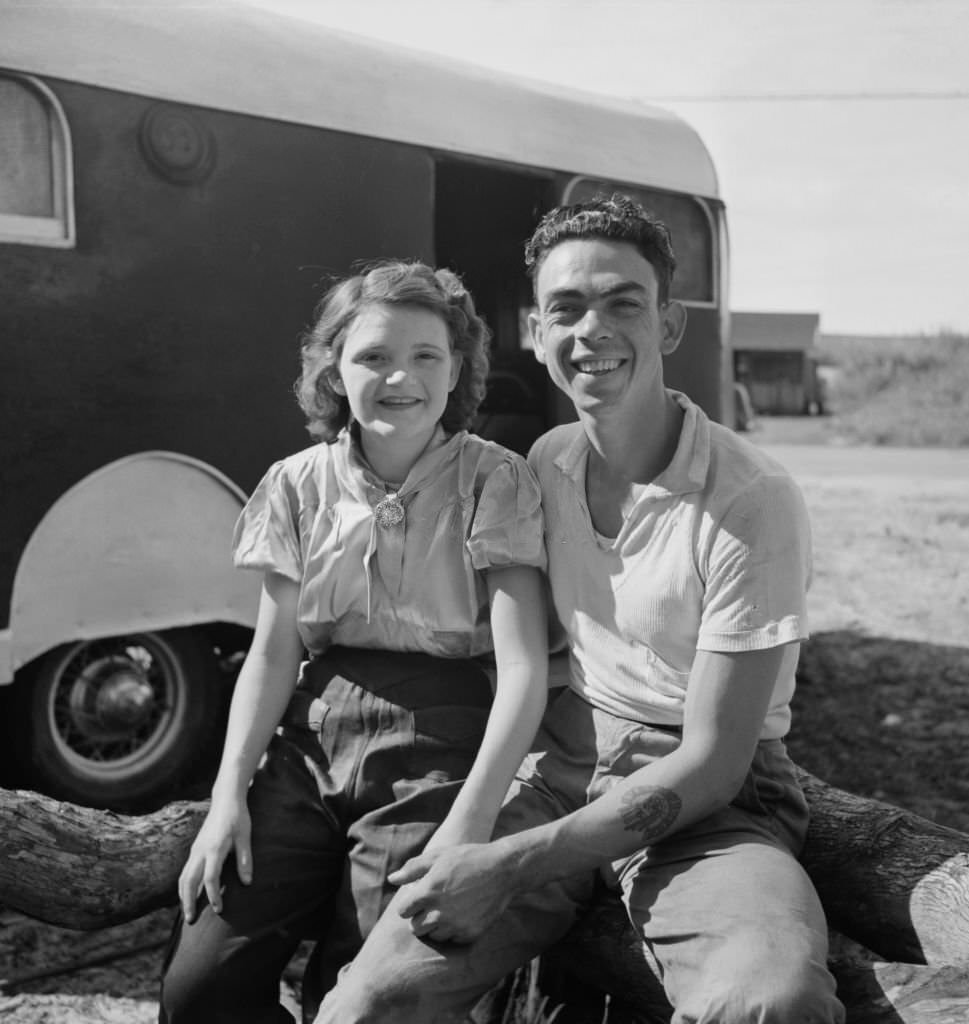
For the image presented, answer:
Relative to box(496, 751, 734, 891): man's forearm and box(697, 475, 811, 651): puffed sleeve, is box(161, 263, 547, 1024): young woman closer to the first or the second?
box(496, 751, 734, 891): man's forearm

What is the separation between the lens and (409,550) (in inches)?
95.5

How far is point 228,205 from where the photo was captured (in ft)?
13.8

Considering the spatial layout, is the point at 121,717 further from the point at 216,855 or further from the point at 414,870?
the point at 414,870

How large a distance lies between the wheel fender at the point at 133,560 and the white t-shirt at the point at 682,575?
2016 millimetres

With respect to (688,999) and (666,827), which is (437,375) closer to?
(666,827)

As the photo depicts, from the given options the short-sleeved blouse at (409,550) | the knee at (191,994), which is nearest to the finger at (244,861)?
the knee at (191,994)

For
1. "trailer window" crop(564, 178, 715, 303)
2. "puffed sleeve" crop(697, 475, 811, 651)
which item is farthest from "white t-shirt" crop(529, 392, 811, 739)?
"trailer window" crop(564, 178, 715, 303)

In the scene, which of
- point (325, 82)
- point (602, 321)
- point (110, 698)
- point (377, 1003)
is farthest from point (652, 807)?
point (325, 82)

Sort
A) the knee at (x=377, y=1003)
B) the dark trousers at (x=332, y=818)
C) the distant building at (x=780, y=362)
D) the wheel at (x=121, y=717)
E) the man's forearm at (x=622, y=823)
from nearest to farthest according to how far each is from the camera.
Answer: the knee at (x=377, y=1003) → the man's forearm at (x=622, y=823) → the dark trousers at (x=332, y=818) → the wheel at (x=121, y=717) → the distant building at (x=780, y=362)

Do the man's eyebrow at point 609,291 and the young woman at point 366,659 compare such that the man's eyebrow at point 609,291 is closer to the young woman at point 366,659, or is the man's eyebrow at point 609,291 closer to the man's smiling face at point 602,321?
the man's smiling face at point 602,321

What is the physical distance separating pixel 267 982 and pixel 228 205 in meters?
2.77

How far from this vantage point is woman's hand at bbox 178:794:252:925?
7.28ft

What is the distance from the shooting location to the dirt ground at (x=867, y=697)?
3160 millimetres

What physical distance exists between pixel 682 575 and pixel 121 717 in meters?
2.61
